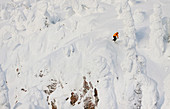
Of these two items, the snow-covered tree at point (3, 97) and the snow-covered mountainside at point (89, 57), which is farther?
the snow-covered mountainside at point (89, 57)

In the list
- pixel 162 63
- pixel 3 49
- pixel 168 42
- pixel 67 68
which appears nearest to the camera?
pixel 162 63

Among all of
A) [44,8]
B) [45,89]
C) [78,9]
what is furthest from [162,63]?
[44,8]

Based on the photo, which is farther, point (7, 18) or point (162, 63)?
point (7, 18)

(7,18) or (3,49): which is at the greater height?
(7,18)

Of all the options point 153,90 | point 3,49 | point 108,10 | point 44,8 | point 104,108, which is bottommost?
point 104,108

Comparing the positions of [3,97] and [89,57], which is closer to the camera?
[3,97]

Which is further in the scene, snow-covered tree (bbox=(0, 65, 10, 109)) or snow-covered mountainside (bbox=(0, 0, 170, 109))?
snow-covered mountainside (bbox=(0, 0, 170, 109))

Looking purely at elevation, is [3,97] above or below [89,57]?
below

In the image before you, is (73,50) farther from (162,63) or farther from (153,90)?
(153,90)
